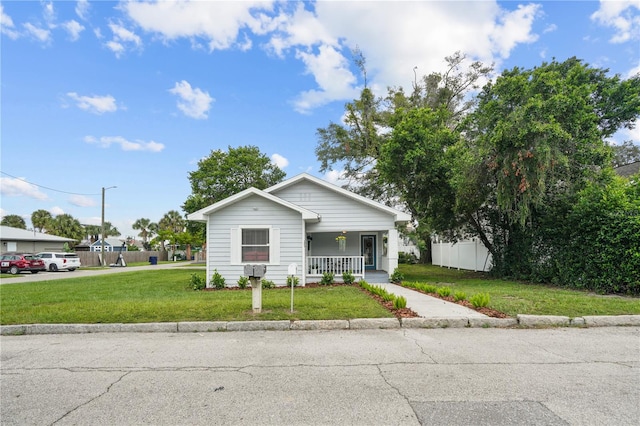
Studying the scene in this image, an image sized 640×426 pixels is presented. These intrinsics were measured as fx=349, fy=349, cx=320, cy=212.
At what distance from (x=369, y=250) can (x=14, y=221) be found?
66.1 m

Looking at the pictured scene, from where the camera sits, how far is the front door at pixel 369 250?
18109mm

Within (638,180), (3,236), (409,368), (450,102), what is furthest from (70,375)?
(3,236)

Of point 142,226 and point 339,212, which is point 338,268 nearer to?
point 339,212

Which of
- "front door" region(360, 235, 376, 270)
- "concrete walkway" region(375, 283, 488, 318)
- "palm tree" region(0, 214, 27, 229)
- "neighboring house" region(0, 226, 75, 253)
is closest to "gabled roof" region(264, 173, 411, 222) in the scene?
"front door" region(360, 235, 376, 270)

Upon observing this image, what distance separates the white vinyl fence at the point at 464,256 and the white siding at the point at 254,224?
10624mm

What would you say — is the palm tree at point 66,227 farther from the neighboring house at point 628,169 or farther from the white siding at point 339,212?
the neighboring house at point 628,169

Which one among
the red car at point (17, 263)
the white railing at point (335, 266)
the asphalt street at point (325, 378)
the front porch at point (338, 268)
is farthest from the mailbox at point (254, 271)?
the red car at point (17, 263)

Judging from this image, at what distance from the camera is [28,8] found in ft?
35.0

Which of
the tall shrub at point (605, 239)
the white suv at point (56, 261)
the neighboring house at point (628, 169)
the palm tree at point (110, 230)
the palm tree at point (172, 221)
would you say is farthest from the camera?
the palm tree at point (110, 230)

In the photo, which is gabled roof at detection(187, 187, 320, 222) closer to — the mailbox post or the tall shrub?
the mailbox post

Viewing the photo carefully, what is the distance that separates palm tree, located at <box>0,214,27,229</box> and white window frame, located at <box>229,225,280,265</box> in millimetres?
63739

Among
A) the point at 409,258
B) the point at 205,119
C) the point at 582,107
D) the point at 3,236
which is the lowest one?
the point at 409,258

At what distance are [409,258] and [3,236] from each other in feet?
122

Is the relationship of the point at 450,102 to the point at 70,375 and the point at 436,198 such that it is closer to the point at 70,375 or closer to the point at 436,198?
the point at 436,198
